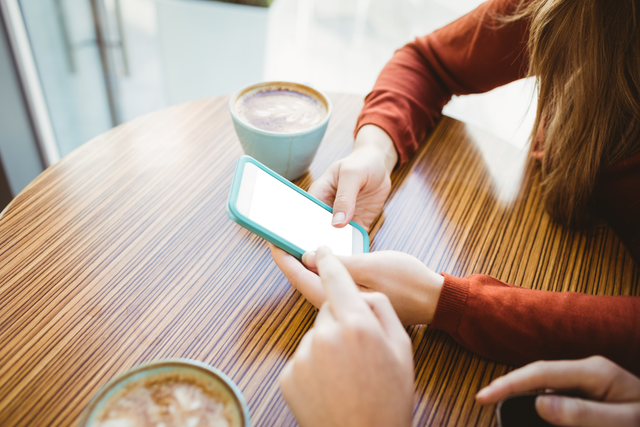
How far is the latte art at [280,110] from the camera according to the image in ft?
2.32

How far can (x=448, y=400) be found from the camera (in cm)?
47

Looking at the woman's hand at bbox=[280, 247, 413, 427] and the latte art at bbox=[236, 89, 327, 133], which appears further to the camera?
the latte art at bbox=[236, 89, 327, 133]

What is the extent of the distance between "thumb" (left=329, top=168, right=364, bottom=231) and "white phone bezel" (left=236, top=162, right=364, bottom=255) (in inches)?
1.2

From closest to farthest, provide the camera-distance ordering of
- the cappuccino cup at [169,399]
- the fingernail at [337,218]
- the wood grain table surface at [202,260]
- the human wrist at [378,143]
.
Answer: the cappuccino cup at [169,399]
the wood grain table surface at [202,260]
the fingernail at [337,218]
the human wrist at [378,143]

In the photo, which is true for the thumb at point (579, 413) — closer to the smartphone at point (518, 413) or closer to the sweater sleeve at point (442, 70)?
the smartphone at point (518, 413)

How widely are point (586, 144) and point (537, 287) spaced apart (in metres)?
0.27

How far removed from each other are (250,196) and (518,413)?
0.41 m

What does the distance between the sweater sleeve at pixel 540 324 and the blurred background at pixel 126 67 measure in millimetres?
473

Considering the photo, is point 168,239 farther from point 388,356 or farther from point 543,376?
point 543,376

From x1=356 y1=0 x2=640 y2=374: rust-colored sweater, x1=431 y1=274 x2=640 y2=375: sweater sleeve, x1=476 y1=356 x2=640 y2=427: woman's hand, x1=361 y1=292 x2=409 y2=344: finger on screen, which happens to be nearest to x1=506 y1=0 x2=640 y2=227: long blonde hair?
x1=356 y1=0 x2=640 y2=374: rust-colored sweater

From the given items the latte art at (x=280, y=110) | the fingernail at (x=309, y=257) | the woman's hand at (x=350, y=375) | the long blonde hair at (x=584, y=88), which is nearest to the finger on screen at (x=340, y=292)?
the woman's hand at (x=350, y=375)

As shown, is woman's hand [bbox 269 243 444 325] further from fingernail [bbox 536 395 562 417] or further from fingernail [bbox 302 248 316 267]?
fingernail [bbox 536 395 562 417]

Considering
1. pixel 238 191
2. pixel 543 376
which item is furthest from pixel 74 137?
pixel 543 376

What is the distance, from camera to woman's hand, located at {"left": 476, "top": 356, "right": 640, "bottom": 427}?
15.3 inches
